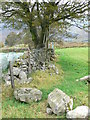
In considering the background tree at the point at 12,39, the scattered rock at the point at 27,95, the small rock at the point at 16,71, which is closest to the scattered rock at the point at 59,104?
the scattered rock at the point at 27,95

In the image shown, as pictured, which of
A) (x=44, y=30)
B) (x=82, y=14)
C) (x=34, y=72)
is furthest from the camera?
(x=44, y=30)

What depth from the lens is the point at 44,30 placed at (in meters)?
5.78

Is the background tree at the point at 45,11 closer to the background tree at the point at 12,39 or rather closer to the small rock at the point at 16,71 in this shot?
the small rock at the point at 16,71

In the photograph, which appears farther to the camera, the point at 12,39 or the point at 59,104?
the point at 12,39

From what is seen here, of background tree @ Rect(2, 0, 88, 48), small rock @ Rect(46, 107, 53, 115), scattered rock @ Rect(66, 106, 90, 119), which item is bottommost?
small rock @ Rect(46, 107, 53, 115)

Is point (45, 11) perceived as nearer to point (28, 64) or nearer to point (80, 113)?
point (28, 64)

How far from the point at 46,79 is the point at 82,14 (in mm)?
2936

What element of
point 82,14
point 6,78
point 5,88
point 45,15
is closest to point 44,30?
point 45,15

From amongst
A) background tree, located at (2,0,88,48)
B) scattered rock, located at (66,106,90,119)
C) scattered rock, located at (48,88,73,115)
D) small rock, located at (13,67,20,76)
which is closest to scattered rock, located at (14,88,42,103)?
scattered rock, located at (48,88,73,115)

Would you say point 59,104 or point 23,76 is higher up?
point 23,76

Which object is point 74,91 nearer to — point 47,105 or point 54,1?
point 47,105

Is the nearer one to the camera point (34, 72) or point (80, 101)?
point (80, 101)

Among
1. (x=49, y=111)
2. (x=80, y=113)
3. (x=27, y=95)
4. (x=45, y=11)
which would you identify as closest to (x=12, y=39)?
(x=45, y=11)

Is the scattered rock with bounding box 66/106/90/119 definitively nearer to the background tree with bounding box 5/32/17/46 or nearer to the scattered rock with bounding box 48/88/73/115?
the scattered rock with bounding box 48/88/73/115
